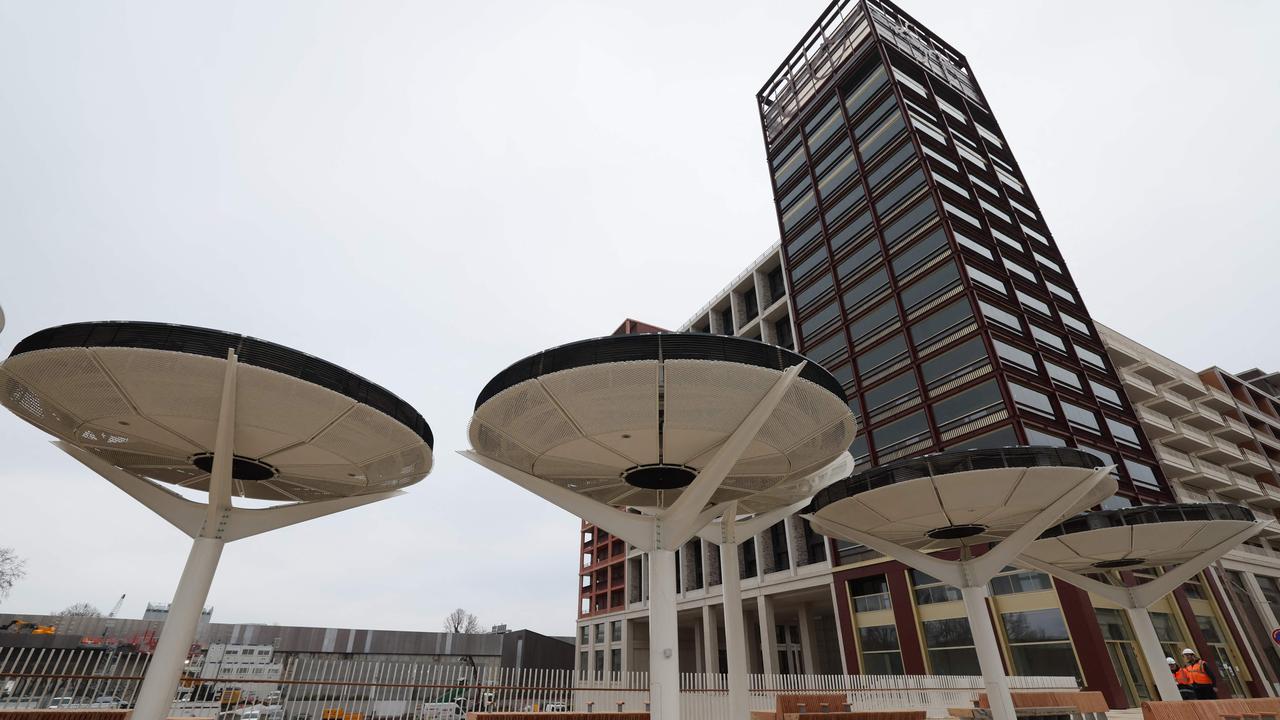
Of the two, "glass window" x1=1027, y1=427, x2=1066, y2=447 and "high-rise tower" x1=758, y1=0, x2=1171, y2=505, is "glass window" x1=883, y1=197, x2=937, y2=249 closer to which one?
"high-rise tower" x1=758, y1=0, x2=1171, y2=505

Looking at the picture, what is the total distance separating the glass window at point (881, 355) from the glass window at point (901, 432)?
452 centimetres

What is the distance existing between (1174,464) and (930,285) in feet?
88.1

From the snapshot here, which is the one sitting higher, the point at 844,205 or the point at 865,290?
the point at 844,205

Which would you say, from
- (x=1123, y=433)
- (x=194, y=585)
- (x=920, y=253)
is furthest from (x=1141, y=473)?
(x=194, y=585)

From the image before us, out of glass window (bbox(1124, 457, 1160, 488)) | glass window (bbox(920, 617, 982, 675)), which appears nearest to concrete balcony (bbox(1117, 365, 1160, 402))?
glass window (bbox(1124, 457, 1160, 488))

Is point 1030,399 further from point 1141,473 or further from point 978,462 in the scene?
point 978,462

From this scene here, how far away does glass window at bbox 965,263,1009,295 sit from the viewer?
4038cm

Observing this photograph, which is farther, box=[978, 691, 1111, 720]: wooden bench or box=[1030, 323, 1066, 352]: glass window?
box=[1030, 323, 1066, 352]: glass window

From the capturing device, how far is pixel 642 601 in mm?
65812

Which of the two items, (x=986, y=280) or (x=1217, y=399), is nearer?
(x=986, y=280)

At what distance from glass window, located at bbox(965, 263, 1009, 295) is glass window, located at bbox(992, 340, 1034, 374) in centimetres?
443

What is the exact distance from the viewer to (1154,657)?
25031mm

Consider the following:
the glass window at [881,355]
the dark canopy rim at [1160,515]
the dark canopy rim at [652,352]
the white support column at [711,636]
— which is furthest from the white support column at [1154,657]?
the white support column at [711,636]

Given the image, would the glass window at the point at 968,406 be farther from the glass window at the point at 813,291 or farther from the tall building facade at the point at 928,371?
the glass window at the point at 813,291
